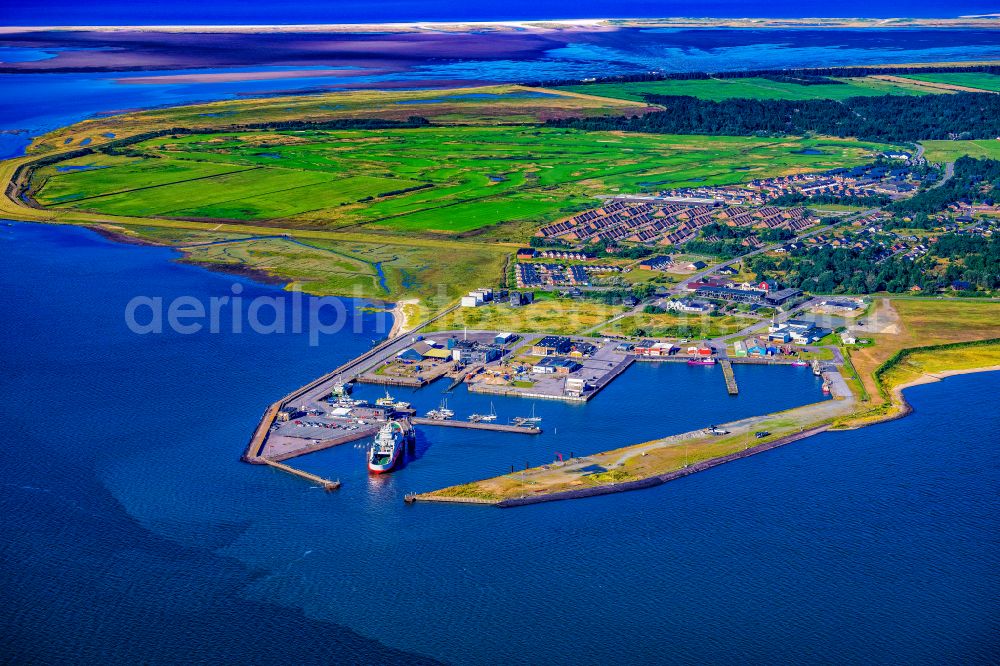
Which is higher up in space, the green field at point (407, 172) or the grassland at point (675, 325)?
the green field at point (407, 172)

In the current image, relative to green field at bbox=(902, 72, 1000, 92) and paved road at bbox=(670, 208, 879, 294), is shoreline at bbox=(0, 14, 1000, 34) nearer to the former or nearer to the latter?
green field at bbox=(902, 72, 1000, 92)

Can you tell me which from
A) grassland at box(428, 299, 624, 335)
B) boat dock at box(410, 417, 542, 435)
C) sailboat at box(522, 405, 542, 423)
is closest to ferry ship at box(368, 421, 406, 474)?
boat dock at box(410, 417, 542, 435)

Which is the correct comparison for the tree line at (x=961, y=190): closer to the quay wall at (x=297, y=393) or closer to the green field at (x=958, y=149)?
the green field at (x=958, y=149)

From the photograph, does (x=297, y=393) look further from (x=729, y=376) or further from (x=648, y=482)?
(x=729, y=376)

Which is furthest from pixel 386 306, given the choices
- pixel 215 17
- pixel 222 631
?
pixel 215 17

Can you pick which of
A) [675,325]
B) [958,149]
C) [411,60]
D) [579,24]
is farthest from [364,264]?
[579,24]

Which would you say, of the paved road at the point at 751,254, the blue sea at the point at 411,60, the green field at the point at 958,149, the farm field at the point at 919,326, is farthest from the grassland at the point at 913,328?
the blue sea at the point at 411,60

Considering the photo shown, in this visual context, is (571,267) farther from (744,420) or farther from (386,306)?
(744,420)
